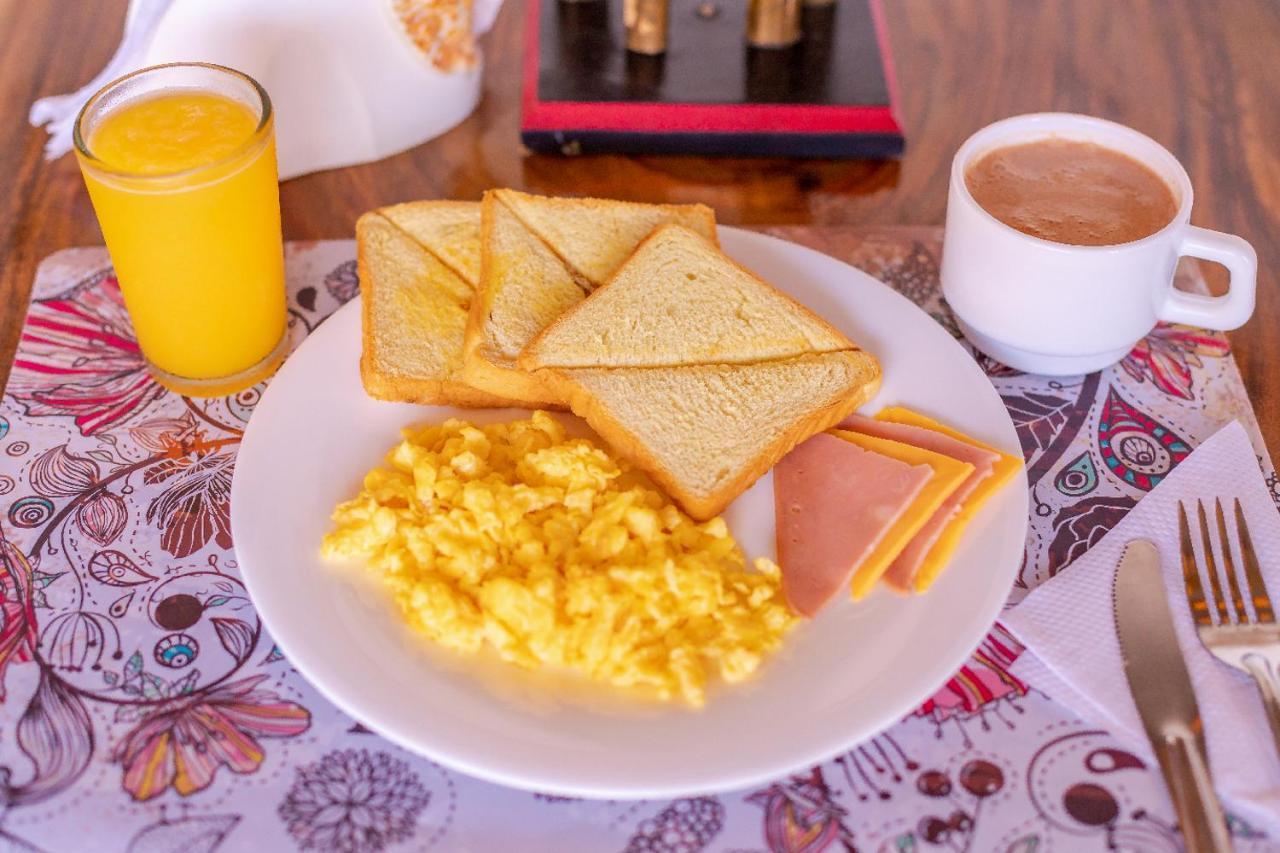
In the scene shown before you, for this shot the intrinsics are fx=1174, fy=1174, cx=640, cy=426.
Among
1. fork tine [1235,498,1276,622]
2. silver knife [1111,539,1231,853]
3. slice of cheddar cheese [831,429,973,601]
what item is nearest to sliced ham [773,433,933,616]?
slice of cheddar cheese [831,429,973,601]

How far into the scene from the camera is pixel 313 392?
155cm

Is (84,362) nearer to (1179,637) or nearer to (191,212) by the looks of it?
(191,212)

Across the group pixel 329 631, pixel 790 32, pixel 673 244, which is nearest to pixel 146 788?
pixel 329 631

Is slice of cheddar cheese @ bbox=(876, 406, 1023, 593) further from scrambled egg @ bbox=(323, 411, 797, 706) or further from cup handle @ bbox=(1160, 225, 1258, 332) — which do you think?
cup handle @ bbox=(1160, 225, 1258, 332)

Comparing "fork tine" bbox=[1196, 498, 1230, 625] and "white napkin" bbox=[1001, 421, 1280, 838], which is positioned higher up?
"fork tine" bbox=[1196, 498, 1230, 625]

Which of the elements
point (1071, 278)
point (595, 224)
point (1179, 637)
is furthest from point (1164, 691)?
point (595, 224)

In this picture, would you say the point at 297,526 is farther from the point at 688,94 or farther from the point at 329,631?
the point at 688,94

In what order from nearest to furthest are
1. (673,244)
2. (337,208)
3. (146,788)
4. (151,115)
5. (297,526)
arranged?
1. (146,788)
2. (297,526)
3. (151,115)
4. (673,244)
5. (337,208)

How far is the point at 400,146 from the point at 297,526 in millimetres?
923

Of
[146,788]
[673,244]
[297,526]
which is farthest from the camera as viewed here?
[673,244]

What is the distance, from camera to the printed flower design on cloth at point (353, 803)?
1201 mm

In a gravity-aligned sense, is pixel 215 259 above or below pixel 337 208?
above

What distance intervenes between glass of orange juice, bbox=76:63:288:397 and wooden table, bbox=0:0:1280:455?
12.3 inches

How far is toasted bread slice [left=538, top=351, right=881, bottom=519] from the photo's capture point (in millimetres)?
1441
